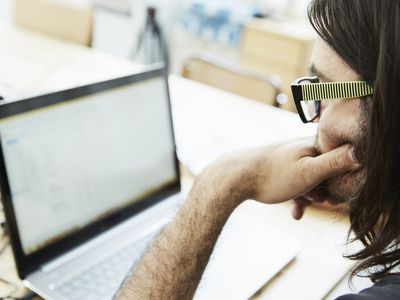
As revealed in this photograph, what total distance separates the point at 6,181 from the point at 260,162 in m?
0.49

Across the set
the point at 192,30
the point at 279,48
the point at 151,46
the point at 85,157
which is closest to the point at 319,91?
the point at 85,157

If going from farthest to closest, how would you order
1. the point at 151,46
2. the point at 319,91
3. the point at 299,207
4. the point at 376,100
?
1. the point at 151,46
2. the point at 299,207
3. the point at 319,91
4. the point at 376,100

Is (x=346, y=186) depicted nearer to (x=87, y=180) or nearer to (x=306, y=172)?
(x=306, y=172)

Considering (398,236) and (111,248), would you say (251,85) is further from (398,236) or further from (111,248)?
(398,236)

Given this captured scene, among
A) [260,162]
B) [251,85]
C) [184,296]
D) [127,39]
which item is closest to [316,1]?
[260,162]

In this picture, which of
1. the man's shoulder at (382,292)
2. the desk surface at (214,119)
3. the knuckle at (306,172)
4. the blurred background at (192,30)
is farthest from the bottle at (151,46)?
the man's shoulder at (382,292)

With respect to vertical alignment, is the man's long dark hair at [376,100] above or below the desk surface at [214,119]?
A: above

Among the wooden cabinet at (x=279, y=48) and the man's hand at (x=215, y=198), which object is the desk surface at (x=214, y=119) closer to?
the man's hand at (x=215, y=198)

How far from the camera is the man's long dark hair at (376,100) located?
0.65 meters

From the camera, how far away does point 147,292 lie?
858mm

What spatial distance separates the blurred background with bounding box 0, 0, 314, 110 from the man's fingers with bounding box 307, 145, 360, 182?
1.13 metres

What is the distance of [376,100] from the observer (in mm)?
682

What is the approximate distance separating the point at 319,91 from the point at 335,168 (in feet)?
0.51

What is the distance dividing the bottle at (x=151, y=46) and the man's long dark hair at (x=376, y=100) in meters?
3.27
